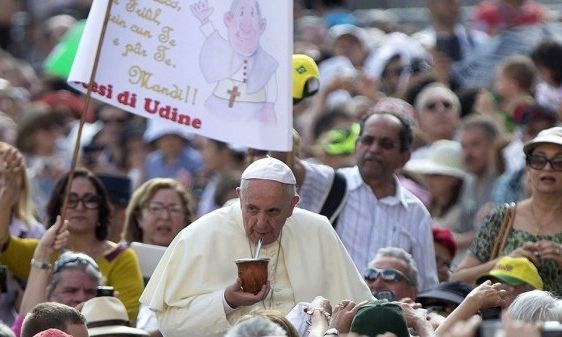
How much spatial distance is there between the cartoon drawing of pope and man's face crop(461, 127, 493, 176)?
4.76 metres

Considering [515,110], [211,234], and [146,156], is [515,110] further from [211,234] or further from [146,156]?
[211,234]

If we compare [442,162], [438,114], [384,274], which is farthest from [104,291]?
[438,114]

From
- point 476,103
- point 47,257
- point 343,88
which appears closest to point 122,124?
point 343,88

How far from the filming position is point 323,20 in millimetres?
22875

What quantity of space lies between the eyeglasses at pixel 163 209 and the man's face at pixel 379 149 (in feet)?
4.25

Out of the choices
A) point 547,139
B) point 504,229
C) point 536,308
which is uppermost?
point 547,139

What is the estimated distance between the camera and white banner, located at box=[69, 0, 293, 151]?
36.8ft

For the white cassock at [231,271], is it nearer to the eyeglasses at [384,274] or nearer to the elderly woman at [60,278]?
the eyeglasses at [384,274]

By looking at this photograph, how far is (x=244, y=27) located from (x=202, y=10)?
0.85 feet

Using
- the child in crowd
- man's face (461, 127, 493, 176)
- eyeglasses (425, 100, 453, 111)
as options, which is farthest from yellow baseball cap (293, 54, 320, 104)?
the child in crowd

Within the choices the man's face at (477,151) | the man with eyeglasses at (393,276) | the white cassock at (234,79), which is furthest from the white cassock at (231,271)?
the man's face at (477,151)

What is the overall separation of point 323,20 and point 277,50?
456 inches

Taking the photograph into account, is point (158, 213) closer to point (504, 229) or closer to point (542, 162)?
point (504, 229)

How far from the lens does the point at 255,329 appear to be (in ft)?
26.4
